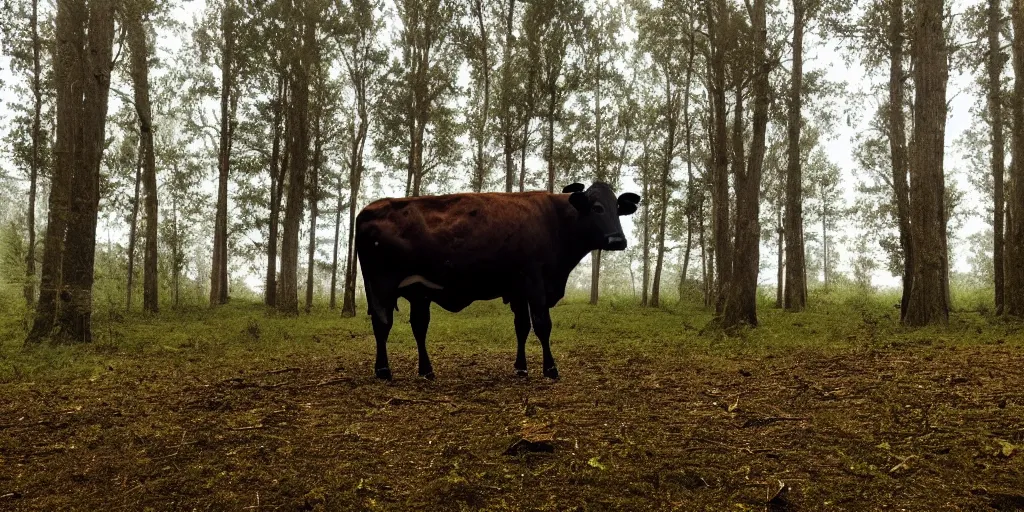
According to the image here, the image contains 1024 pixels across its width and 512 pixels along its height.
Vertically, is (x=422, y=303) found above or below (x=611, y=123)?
below

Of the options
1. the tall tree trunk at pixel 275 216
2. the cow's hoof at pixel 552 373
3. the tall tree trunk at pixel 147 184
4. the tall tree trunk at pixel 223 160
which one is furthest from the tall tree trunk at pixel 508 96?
the cow's hoof at pixel 552 373

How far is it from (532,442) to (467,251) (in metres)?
3.49

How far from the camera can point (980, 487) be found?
10.1 ft

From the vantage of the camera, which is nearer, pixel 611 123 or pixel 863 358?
pixel 863 358

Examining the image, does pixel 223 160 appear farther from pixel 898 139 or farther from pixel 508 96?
pixel 898 139

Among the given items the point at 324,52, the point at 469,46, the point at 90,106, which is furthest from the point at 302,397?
the point at 469,46

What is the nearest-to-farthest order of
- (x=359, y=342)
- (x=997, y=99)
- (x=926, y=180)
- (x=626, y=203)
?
(x=626, y=203) → (x=926, y=180) → (x=359, y=342) → (x=997, y=99)

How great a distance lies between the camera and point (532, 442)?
3973 mm

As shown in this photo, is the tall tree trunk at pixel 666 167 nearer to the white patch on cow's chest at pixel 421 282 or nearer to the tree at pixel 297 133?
the tree at pixel 297 133

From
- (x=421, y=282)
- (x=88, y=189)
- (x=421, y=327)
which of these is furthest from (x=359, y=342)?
(x=421, y=282)

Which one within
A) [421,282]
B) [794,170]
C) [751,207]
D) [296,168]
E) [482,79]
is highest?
[482,79]

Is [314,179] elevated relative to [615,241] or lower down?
elevated

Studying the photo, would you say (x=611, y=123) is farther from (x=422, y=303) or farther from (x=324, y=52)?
(x=422, y=303)

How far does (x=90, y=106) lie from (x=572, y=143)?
73.9 feet
